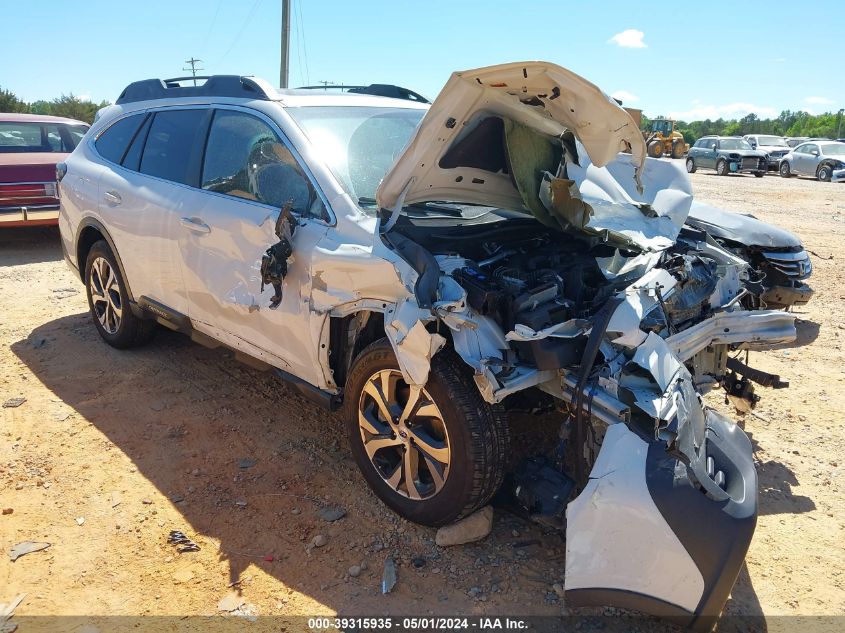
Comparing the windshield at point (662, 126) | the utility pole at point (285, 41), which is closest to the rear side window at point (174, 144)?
the utility pole at point (285, 41)

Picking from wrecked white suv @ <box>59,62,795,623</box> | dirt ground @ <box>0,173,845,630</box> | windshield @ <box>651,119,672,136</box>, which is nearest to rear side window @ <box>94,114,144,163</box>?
wrecked white suv @ <box>59,62,795,623</box>

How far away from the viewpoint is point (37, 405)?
14.4 ft

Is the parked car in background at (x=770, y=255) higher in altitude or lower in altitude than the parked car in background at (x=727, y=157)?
lower

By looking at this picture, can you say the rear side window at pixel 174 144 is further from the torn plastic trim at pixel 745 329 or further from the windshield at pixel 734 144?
the windshield at pixel 734 144

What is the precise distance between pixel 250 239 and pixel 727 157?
27.5 metres

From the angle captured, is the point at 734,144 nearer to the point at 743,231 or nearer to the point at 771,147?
the point at 771,147

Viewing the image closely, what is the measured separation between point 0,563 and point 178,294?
1.81m

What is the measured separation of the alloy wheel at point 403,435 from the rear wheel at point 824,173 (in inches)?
972

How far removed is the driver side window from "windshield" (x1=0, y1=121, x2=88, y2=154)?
6887 mm

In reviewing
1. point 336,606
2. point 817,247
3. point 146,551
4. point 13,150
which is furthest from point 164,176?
point 817,247

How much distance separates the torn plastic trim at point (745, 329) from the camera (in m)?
3.20

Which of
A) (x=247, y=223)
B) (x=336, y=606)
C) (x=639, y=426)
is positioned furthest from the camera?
(x=247, y=223)

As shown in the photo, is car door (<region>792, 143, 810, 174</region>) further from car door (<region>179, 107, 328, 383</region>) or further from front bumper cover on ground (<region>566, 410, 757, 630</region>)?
front bumper cover on ground (<region>566, 410, 757, 630</region>)

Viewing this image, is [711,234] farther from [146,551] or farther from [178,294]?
[146,551]
